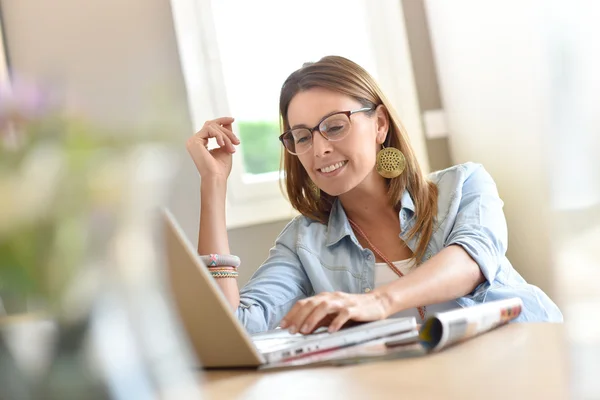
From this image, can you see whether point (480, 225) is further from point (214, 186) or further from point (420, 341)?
point (420, 341)

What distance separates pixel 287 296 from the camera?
1.77 metres

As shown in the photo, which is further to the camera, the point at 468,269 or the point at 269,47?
the point at 269,47

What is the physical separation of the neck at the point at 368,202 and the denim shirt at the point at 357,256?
4 centimetres

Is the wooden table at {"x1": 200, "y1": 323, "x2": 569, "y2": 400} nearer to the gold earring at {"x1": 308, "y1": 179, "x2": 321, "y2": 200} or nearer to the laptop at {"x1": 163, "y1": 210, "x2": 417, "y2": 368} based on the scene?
the laptop at {"x1": 163, "y1": 210, "x2": 417, "y2": 368}

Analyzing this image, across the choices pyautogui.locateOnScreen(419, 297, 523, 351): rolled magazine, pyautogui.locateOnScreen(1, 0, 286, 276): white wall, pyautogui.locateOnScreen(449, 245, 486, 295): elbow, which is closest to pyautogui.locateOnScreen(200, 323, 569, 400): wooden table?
pyautogui.locateOnScreen(419, 297, 523, 351): rolled magazine

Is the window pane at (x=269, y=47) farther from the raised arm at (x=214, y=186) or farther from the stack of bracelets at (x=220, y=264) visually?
the stack of bracelets at (x=220, y=264)

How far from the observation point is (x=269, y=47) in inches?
106

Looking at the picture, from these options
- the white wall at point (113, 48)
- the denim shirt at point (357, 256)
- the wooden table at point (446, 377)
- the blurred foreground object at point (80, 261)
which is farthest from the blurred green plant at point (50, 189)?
the white wall at point (113, 48)

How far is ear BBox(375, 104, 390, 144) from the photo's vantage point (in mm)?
1915

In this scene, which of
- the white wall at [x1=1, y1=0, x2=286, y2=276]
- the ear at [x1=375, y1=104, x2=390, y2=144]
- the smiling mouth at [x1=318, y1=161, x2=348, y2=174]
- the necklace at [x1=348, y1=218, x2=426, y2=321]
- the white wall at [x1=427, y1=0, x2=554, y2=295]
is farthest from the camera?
the white wall at [x1=1, y1=0, x2=286, y2=276]

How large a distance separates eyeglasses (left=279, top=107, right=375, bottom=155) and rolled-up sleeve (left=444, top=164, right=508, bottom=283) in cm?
31

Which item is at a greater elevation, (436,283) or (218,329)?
(218,329)

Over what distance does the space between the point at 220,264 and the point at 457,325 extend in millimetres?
872

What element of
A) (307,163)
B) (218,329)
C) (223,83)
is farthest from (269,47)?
(218,329)
